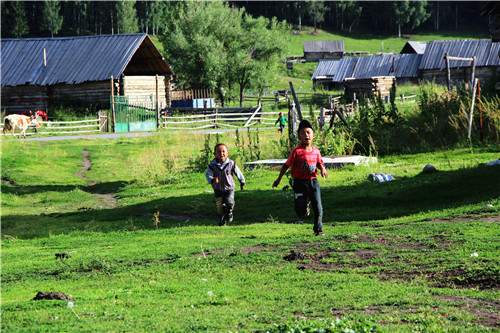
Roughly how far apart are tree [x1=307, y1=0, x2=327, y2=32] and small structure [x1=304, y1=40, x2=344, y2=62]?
2585 centimetres

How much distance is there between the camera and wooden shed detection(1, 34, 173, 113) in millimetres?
44344

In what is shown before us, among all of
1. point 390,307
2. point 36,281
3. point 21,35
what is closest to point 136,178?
point 36,281

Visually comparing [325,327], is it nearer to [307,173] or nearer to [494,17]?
[307,173]

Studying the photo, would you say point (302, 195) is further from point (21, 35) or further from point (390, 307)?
point (21, 35)

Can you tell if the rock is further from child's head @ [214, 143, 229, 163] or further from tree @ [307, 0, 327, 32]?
tree @ [307, 0, 327, 32]

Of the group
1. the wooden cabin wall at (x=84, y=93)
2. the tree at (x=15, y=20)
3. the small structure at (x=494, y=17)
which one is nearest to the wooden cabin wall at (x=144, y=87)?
the wooden cabin wall at (x=84, y=93)

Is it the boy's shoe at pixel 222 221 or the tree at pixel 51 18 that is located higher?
the tree at pixel 51 18

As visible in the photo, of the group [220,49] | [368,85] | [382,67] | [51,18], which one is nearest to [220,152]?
[368,85]

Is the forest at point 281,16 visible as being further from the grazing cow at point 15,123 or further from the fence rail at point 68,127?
the grazing cow at point 15,123

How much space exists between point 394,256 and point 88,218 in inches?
347

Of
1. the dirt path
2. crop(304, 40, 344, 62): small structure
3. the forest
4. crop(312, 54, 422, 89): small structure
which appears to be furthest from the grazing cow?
crop(304, 40, 344, 62): small structure

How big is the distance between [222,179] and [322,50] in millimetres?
105710

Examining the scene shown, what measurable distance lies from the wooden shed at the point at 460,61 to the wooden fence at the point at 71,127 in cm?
3708

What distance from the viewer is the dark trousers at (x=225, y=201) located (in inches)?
482
